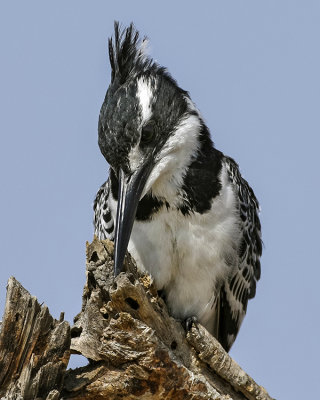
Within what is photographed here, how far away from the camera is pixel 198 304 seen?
21.9 feet

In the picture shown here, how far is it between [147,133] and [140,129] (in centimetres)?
12

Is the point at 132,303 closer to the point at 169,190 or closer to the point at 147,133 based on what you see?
the point at 169,190

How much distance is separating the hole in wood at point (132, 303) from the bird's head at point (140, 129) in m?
0.24

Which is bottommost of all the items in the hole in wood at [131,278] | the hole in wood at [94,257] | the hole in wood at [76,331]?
the hole in wood at [76,331]

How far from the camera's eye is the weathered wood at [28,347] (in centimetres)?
520

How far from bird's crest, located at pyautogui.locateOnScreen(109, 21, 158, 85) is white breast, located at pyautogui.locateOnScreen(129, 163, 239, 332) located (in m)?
1.24

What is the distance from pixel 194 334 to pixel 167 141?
5.45 ft

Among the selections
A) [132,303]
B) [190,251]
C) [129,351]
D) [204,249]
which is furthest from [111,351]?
[204,249]

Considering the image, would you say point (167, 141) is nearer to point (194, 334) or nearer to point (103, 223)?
point (103, 223)

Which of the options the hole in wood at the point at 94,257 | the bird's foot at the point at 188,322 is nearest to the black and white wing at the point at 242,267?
the bird's foot at the point at 188,322

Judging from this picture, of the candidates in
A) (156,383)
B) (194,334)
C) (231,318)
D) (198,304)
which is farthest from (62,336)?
(231,318)

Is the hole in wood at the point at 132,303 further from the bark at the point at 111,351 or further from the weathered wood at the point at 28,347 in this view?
the weathered wood at the point at 28,347

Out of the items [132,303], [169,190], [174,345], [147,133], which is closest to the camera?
[132,303]

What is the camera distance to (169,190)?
6.26 meters
